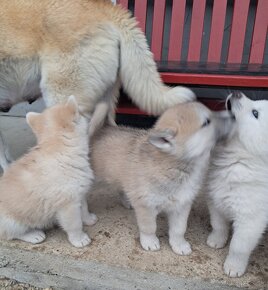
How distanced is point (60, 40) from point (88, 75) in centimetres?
31

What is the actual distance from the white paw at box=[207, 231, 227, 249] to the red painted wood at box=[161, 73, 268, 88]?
1197mm

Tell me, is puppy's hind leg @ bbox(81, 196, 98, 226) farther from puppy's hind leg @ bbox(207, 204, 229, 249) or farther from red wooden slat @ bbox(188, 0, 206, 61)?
red wooden slat @ bbox(188, 0, 206, 61)

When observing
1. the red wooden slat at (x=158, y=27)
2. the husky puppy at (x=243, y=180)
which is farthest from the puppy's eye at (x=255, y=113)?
the red wooden slat at (x=158, y=27)

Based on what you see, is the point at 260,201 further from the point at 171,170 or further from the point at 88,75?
the point at 88,75

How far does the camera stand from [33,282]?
2.28 meters

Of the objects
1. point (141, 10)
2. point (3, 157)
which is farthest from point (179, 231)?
point (141, 10)

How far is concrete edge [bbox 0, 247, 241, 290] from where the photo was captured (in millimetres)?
2203

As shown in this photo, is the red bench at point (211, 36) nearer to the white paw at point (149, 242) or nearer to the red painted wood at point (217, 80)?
the red painted wood at point (217, 80)

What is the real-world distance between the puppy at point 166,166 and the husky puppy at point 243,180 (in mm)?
140

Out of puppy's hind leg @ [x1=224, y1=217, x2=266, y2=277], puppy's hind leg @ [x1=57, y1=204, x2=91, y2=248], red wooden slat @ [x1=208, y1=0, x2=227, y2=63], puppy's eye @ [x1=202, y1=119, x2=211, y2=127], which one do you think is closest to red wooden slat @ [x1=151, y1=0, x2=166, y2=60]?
red wooden slat @ [x1=208, y1=0, x2=227, y2=63]

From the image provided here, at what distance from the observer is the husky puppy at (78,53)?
2684 millimetres

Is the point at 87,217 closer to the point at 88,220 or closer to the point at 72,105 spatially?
the point at 88,220

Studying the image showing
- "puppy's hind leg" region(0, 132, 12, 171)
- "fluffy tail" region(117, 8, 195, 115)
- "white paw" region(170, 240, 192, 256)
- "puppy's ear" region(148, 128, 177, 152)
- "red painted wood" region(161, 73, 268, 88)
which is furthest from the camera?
"puppy's hind leg" region(0, 132, 12, 171)

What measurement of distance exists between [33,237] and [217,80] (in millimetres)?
1810
